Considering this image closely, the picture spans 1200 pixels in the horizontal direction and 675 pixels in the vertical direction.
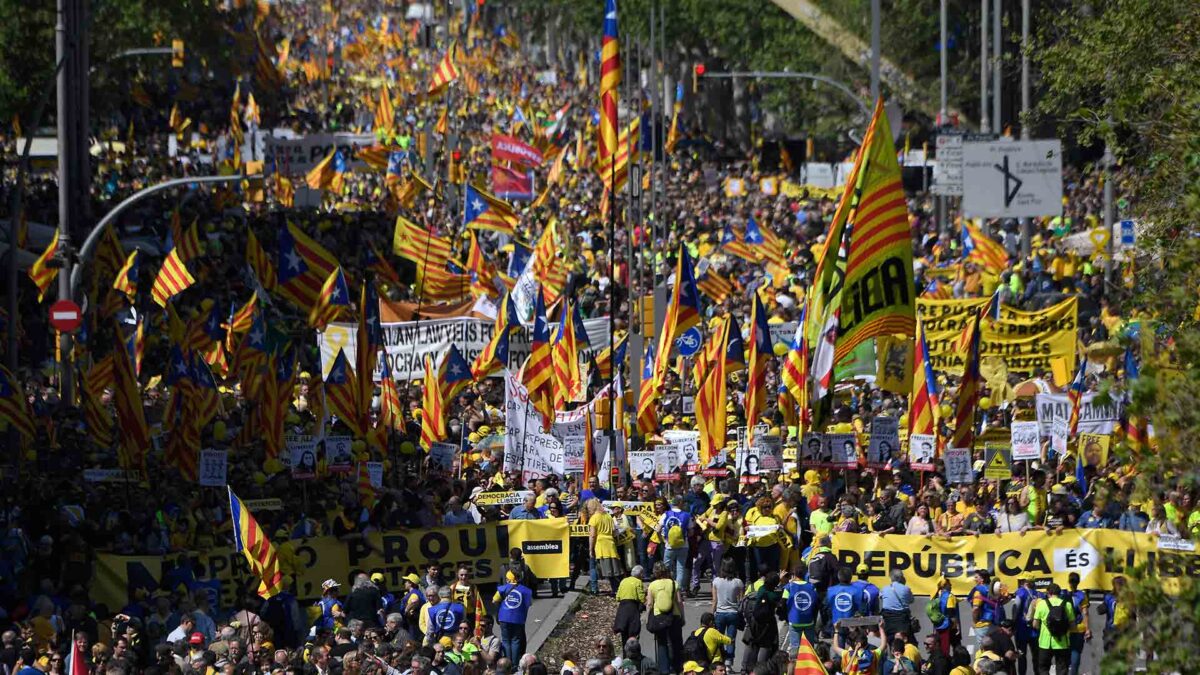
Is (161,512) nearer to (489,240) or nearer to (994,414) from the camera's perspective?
(994,414)

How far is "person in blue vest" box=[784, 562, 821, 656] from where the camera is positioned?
2159cm

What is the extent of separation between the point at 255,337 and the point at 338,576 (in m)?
9.33

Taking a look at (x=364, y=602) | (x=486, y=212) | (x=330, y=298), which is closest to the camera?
(x=364, y=602)

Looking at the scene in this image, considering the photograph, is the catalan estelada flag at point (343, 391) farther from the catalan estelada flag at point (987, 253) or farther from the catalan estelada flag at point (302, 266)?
the catalan estelada flag at point (987, 253)

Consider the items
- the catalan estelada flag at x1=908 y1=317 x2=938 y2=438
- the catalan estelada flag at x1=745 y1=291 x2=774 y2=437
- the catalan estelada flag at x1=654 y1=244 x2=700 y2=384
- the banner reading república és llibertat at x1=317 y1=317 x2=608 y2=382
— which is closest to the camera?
the catalan estelada flag at x1=908 y1=317 x2=938 y2=438

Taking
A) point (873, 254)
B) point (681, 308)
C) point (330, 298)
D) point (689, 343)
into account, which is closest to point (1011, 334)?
point (681, 308)

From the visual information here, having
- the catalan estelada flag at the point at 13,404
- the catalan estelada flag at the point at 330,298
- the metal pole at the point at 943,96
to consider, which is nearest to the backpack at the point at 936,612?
the catalan estelada flag at the point at 13,404

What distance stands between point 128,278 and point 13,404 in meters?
11.5

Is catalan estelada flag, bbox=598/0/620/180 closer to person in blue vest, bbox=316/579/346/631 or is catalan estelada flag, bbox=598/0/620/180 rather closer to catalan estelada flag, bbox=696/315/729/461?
catalan estelada flag, bbox=696/315/729/461

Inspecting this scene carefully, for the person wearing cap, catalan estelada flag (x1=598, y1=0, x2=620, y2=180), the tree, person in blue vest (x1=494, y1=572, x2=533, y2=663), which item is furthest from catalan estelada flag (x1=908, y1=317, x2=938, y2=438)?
the person wearing cap

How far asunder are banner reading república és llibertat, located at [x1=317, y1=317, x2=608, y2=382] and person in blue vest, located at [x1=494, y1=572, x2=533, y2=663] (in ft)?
39.2

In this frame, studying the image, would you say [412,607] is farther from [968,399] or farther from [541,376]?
[541,376]

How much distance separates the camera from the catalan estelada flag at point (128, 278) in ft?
123

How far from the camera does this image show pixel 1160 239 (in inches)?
795
